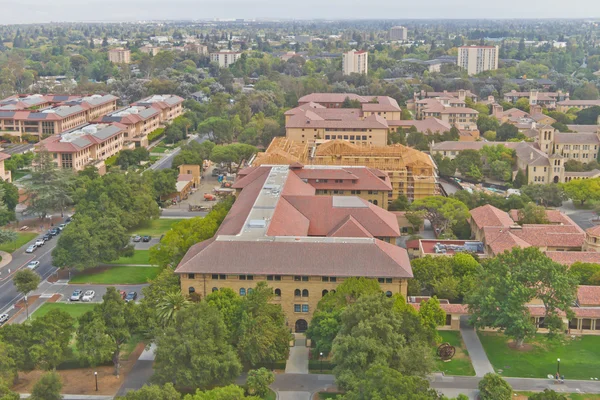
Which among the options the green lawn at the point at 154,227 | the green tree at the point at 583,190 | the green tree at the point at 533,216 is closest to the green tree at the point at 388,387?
the green tree at the point at 533,216

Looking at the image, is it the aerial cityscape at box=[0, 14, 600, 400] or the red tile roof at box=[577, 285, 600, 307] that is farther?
the red tile roof at box=[577, 285, 600, 307]

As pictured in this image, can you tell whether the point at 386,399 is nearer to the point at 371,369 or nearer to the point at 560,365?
the point at 371,369

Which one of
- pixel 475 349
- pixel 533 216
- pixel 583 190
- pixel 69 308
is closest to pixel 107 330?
pixel 69 308

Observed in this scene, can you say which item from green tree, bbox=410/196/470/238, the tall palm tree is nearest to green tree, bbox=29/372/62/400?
the tall palm tree

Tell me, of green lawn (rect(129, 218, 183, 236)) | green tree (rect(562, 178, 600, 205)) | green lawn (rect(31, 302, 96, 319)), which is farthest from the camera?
green tree (rect(562, 178, 600, 205))

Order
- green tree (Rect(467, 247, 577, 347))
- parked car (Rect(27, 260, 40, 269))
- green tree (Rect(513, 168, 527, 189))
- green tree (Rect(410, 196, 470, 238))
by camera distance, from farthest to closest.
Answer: green tree (Rect(513, 168, 527, 189)) < green tree (Rect(410, 196, 470, 238)) < parked car (Rect(27, 260, 40, 269)) < green tree (Rect(467, 247, 577, 347))

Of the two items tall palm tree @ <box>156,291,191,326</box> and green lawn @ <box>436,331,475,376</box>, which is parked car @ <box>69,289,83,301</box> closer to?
tall palm tree @ <box>156,291,191,326</box>

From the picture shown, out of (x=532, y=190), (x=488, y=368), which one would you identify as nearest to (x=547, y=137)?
(x=532, y=190)

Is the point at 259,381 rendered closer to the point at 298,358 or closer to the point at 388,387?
the point at 298,358
